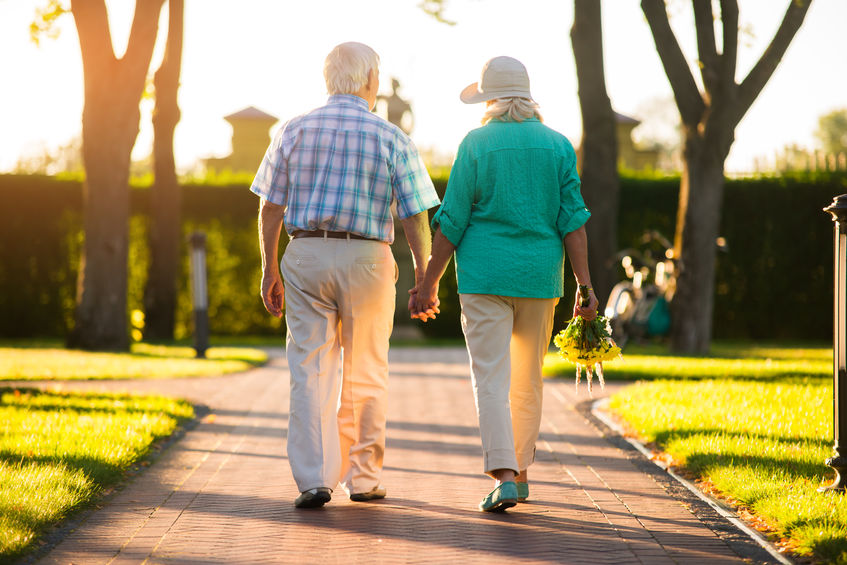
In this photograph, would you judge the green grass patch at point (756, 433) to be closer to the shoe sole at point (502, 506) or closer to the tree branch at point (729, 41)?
the shoe sole at point (502, 506)

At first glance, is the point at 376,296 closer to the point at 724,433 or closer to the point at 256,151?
the point at 724,433

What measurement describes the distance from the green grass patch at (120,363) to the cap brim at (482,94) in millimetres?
6846

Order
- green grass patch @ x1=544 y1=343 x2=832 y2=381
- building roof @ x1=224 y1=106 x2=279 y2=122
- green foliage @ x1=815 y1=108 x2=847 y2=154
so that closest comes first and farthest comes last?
green grass patch @ x1=544 y1=343 x2=832 y2=381
building roof @ x1=224 y1=106 x2=279 y2=122
green foliage @ x1=815 y1=108 x2=847 y2=154

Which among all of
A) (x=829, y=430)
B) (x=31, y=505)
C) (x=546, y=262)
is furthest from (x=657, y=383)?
(x=31, y=505)

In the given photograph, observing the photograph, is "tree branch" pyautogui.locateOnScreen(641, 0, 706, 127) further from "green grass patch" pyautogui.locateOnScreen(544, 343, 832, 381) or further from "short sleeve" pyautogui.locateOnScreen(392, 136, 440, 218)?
"short sleeve" pyautogui.locateOnScreen(392, 136, 440, 218)

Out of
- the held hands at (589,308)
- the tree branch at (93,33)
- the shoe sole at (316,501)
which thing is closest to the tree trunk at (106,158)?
the tree branch at (93,33)

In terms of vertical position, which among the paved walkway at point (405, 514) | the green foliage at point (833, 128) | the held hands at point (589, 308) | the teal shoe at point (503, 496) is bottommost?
the paved walkway at point (405, 514)

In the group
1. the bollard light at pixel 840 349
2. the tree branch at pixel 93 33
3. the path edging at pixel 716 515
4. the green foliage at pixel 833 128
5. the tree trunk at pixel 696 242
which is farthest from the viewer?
the green foliage at pixel 833 128

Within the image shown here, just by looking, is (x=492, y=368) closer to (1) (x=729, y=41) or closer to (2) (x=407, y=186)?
(2) (x=407, y=186)

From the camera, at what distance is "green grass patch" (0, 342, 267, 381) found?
36.1 feet

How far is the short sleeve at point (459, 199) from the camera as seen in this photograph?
4.81 meters

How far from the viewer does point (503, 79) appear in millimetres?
4867

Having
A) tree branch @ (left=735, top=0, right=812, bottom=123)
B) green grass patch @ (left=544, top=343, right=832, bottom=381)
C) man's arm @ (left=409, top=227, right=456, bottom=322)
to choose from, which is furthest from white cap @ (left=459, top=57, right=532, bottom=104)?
tree branch @ (left=735, top=0, right=812, bottom=123)

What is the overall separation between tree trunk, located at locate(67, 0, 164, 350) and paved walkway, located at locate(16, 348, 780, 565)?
740cm
